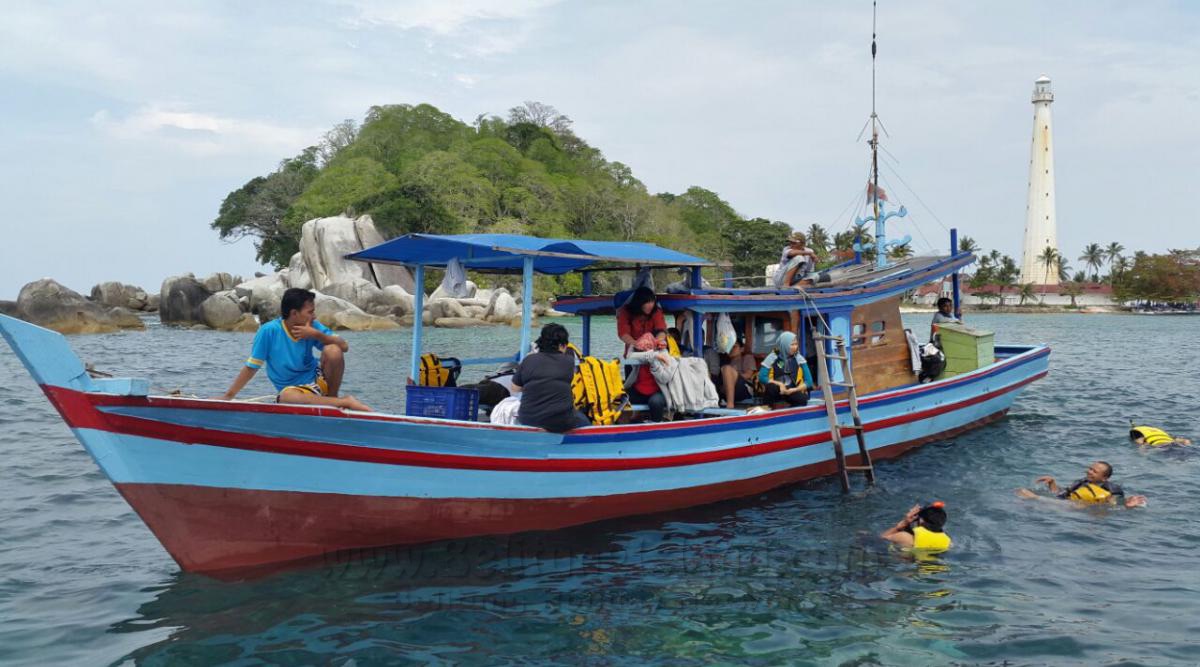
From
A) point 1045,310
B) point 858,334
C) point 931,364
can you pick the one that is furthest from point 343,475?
point 1045,310

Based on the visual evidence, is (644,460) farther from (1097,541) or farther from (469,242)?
(1097,541)

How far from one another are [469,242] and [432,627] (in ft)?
12.3

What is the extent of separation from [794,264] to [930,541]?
4.32 m

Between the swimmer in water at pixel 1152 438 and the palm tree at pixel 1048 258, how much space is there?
9222 cm

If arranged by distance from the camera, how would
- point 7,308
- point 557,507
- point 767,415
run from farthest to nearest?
point 7,308, point 767,415, point 557,507

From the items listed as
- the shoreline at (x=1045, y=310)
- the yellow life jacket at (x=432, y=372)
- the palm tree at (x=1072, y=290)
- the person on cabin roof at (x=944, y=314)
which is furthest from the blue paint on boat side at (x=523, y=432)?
the palm tree at (x=1072, y=290)

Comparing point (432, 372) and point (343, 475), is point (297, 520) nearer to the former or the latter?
point (343, 475)

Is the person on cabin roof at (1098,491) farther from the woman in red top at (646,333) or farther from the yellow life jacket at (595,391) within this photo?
the yellow life jacket at (595,391)

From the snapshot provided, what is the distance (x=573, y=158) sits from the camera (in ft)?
277

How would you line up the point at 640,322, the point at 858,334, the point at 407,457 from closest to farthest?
the point at 407,457, the point at 640,322, the point at 858,334

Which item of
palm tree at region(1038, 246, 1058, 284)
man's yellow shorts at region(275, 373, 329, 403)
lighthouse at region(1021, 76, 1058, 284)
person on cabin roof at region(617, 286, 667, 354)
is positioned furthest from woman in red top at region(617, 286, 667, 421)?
palm tree at region(1038, 246, 1058, 284)

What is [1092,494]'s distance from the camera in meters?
9.82

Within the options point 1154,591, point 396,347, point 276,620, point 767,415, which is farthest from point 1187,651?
point 396,347

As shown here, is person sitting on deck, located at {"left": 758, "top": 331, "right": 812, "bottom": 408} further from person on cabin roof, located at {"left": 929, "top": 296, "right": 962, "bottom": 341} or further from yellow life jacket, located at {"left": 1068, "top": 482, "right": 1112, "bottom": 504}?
person on cabin roof, located at {"left": 929, "top": 296, "right": 962, "bottom": 341}
